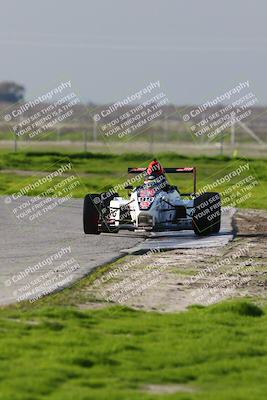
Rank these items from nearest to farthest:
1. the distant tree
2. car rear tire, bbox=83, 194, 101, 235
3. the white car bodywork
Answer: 1. the white car bodywork
2. car rear tire, bbox=83, 194, 101, 235
3. the distant tree

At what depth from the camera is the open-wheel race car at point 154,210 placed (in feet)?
81.4

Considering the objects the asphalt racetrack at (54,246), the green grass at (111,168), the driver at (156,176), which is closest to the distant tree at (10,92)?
the green grass at (111,168)

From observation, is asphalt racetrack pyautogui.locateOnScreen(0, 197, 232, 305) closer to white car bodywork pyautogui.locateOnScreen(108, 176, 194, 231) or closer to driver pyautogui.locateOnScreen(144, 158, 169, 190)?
white car bodywork pyautogui.locateOnScreen(108, 176, 194, 231)

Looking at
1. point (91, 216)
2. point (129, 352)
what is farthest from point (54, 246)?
point (129, 352)

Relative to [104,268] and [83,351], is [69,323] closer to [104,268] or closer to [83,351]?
[83,351]

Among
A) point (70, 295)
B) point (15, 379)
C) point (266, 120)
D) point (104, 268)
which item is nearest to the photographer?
point (15, 379)

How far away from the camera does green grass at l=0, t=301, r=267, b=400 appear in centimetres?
1073

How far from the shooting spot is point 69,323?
13930 mm

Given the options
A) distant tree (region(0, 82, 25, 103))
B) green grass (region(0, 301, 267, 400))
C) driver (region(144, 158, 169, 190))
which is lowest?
distant tree (region(0, 82, 25, 103))

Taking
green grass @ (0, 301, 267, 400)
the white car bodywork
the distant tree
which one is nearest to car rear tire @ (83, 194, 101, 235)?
the white car bodywork

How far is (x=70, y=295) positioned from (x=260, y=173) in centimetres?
3038

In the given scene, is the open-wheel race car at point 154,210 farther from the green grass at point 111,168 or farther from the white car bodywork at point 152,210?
the green grass at point 111,168

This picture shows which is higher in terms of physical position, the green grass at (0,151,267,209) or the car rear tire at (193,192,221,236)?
the car rear tire at (193,192,221,236)

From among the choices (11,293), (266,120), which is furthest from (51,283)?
(266,120)
